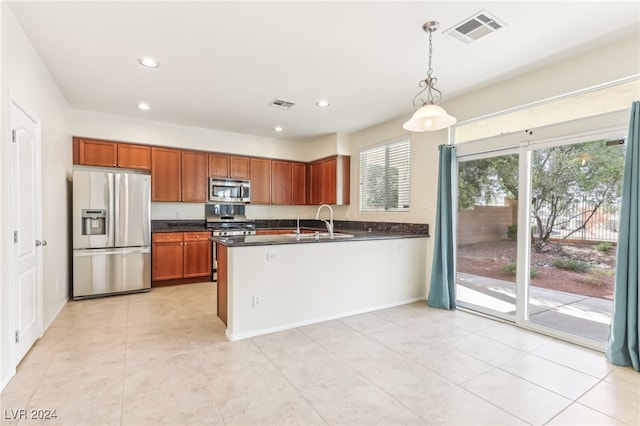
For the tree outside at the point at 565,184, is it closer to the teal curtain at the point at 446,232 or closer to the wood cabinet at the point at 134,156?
the teal curtain at the point at 446,232

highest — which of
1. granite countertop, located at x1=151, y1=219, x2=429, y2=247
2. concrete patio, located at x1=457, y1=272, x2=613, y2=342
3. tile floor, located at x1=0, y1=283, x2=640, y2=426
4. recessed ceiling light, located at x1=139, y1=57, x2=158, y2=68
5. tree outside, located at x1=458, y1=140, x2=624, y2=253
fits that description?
recessed ceiling light, located at x1=139, y1=57, x2=158, y2=68

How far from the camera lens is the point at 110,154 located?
5.03 m

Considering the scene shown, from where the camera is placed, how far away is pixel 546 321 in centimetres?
340

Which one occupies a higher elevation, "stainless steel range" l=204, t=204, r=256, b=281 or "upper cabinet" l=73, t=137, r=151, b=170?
"upper cabinet" l=73, t=137, r=151, b=170

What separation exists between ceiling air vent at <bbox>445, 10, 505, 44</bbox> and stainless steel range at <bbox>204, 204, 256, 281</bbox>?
459cm

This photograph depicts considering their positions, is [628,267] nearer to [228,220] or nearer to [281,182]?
[281,182]

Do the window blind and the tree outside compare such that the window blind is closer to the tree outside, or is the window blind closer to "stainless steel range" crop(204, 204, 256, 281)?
the tree outside

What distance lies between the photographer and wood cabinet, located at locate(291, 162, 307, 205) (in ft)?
22.2

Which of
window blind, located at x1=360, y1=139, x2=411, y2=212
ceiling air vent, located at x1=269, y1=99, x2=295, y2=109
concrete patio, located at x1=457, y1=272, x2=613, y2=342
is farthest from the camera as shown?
window blind, located at x1=360, y1=139, x2=411, y2=212

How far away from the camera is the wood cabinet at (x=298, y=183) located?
6.77 meters

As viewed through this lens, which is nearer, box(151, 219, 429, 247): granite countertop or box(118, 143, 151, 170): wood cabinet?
box(151, 219, 429, 247): granite countertop

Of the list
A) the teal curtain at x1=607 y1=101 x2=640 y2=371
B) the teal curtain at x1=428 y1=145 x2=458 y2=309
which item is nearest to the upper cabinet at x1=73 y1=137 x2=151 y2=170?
the teal curtain at x1=428 y1=145 x2=458 y2=309

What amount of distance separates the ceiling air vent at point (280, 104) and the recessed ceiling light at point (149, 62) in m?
1.53

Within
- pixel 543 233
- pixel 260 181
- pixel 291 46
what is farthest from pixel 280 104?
pixel 543 233
